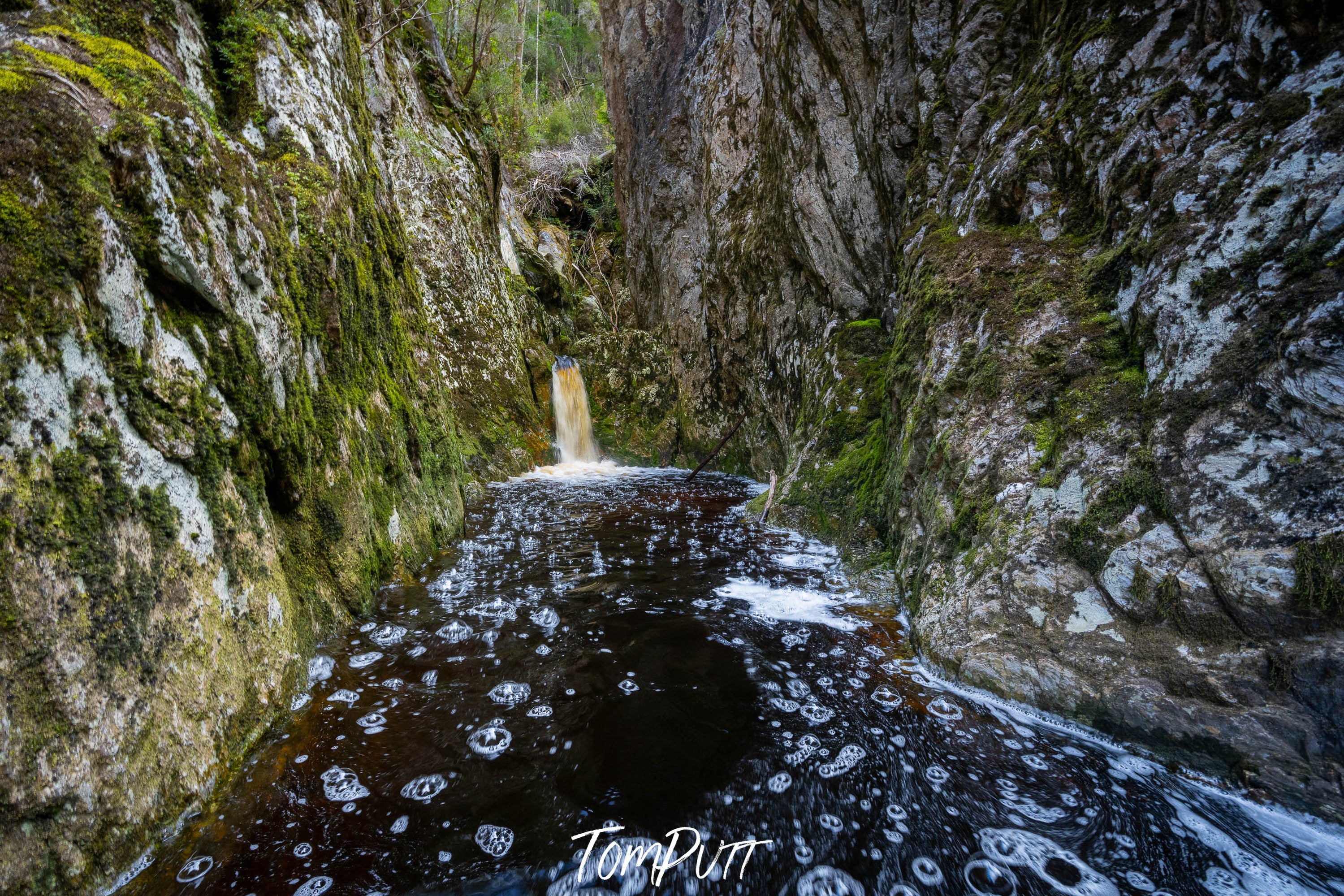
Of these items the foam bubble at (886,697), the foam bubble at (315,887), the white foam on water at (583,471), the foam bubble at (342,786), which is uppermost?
the foam bubble at (342,786)

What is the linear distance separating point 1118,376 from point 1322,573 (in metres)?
1.41

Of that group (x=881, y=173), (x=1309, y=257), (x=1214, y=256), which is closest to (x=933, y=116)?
(x=881, y=173)

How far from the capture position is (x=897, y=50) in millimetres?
6641

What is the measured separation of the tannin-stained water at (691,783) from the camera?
5.98 feet

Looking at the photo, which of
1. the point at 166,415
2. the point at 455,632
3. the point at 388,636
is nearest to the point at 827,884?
the point at 455,632

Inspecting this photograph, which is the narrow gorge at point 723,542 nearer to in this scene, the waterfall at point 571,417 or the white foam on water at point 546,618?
the white foam on water at point 546,618

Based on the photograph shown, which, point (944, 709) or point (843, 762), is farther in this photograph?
point (944, 709)

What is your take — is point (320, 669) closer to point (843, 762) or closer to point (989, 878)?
point (843, 762)

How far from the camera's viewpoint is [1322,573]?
2.02 meters

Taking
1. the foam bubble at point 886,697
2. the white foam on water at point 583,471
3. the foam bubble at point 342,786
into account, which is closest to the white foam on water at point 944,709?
the foam bubble at point 886,697

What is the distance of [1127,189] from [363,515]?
5321mm

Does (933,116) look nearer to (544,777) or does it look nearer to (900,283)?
(900,283)

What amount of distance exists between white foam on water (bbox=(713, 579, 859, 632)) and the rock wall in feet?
8.59

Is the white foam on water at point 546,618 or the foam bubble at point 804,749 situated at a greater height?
the white foam on water at point 546,618
